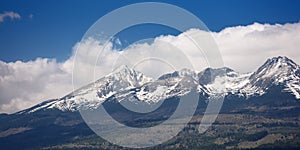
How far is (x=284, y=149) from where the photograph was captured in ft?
655

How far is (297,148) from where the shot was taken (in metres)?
197

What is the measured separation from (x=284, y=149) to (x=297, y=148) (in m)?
5.61
